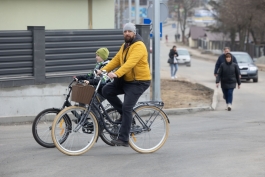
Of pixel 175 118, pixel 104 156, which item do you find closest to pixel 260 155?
pixel 104 156

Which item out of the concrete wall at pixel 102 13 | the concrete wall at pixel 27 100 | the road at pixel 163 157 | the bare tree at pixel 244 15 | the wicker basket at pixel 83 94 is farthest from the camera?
the bare tree at pixel 244 15

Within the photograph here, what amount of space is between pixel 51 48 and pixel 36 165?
6628 millimetres

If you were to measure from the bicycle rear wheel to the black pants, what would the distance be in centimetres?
23

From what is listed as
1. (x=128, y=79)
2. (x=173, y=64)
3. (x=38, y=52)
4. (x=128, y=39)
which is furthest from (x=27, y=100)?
(x=173, y=64)

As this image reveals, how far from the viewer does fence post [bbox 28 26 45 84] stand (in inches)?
560

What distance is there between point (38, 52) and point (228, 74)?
5.73m

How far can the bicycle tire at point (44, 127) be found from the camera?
9.21m

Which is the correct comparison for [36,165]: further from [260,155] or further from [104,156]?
[260,155]

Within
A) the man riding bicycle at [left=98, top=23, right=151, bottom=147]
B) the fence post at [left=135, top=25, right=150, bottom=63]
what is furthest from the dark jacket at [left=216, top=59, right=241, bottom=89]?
the man riding bicycle at [left=98, top=23, right=151, bottom=147]

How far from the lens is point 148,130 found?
934 cm

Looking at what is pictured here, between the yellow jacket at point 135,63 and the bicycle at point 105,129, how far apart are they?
0.44 m

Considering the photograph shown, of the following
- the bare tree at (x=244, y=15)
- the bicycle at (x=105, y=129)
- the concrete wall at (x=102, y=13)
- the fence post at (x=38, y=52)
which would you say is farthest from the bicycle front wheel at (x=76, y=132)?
the bare tree at (x=244, y=15)

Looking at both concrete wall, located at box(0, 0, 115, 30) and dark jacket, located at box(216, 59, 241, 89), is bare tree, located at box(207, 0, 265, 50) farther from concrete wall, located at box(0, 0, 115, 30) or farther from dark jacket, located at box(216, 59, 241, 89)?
dark jacket, located at box(216, 59, 241, 89)

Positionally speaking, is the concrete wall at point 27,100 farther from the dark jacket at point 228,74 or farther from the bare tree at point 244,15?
the bare tree at point 244,15
